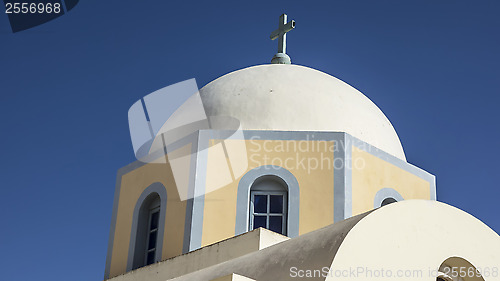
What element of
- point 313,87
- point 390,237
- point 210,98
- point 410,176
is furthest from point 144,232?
point 390,237

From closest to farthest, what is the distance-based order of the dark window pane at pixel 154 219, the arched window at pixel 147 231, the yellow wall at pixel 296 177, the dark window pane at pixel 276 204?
the yellow wall at pixel 296 177, the dark window pane at pixel 276 204, the arched window at pixel 147 231, the dark window pane at pixel 154 219

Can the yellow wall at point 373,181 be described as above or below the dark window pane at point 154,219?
above

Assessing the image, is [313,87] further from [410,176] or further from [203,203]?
[203,203]

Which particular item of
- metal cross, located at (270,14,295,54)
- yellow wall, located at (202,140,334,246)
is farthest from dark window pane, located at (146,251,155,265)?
metal cross, located at (270,14,295,54)

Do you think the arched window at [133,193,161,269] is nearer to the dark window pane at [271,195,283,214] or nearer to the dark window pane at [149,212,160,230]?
the dark window pane at [149,212,160,230]

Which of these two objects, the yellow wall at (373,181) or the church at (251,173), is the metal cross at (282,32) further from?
the yellow wall at (373,181)

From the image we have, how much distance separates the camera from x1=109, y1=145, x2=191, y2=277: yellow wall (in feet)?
28.8

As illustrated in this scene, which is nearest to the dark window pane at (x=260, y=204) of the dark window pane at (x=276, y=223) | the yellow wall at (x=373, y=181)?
the dark window pane at (x=276, y=223)

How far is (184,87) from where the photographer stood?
10367 mm

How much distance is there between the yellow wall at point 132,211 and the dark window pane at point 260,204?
878mm

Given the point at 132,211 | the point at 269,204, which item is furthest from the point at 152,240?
the point at 269,204

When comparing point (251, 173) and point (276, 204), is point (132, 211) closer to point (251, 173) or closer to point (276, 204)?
point (251, 173)

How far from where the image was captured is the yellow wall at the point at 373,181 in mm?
8836

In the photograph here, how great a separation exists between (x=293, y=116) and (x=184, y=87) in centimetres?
185
